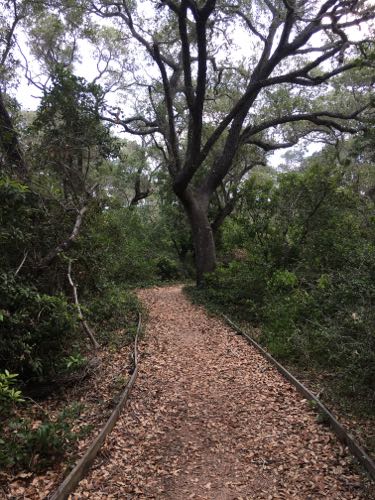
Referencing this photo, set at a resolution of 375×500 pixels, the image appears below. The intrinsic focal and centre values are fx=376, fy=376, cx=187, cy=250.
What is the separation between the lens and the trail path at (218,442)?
363 cm

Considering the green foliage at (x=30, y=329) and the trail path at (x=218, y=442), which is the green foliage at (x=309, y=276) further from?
the green foliage at (x=30, y=329)

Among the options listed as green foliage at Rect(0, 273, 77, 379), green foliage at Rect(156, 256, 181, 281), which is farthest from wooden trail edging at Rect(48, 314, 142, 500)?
green foliage at Rect(156, 256, 181, 281)

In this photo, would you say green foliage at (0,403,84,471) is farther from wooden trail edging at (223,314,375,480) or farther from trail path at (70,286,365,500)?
wooden trail edging at (223,314,375,480)

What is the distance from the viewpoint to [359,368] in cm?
488

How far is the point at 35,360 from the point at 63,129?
5607 mm

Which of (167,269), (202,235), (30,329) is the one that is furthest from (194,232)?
(30,329)

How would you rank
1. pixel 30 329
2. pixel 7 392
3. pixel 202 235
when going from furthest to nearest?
1. pixel 202 235
2. pixel 30 329
3. pixel 7 392

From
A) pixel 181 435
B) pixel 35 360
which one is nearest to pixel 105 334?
pixel 35 360

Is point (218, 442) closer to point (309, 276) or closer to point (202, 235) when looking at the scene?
point (309, 276)

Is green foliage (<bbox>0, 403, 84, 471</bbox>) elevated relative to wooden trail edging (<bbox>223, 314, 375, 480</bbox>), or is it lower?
elevated

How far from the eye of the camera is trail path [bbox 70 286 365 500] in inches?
143

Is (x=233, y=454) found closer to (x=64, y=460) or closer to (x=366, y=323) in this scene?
(x=64, y=460)

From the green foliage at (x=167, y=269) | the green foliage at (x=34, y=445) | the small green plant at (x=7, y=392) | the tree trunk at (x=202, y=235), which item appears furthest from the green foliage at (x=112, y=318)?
the green foliage at (x=167, y=269)

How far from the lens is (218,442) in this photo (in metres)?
4.50
